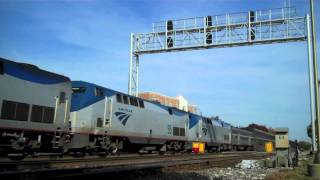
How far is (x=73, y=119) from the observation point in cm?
2041

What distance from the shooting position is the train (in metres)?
15.5

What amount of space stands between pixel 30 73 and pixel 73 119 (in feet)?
14.7

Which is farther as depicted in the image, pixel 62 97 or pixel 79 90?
pixel 79 90

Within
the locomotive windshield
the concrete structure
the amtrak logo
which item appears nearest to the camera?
the locomotive windshield

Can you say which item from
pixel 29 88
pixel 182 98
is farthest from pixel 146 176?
pixel 182 98

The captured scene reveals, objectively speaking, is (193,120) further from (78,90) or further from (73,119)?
(73,119)

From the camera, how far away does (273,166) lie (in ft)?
72.3

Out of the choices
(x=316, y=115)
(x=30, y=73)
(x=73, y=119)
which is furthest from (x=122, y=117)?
(x=316, y=115)

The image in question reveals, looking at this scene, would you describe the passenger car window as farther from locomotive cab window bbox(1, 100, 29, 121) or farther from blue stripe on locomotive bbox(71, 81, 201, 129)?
locomotive cab window bbox(1, 100, 29, 121)

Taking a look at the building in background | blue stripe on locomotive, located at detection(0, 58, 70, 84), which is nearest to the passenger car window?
blue stripe on locomotive, located at detection(0, 58, 70, 84)

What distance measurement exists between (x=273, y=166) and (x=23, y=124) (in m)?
13.3

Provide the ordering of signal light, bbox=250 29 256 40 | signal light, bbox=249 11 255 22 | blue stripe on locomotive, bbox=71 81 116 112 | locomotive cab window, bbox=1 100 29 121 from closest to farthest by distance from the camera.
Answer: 1. locomotive cab window, bbox=1 100 29 121
2. blue stripe on locomotive, bbox=71 81 116 112
3. signal light, bbox=250 29 256 40
4. signal light, bbox=249 11 255 22

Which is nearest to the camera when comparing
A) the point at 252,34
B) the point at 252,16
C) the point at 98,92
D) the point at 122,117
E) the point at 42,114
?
the point at 42,114

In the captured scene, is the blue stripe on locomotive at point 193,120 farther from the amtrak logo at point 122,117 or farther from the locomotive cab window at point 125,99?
the amtrak logo at point 122,117
